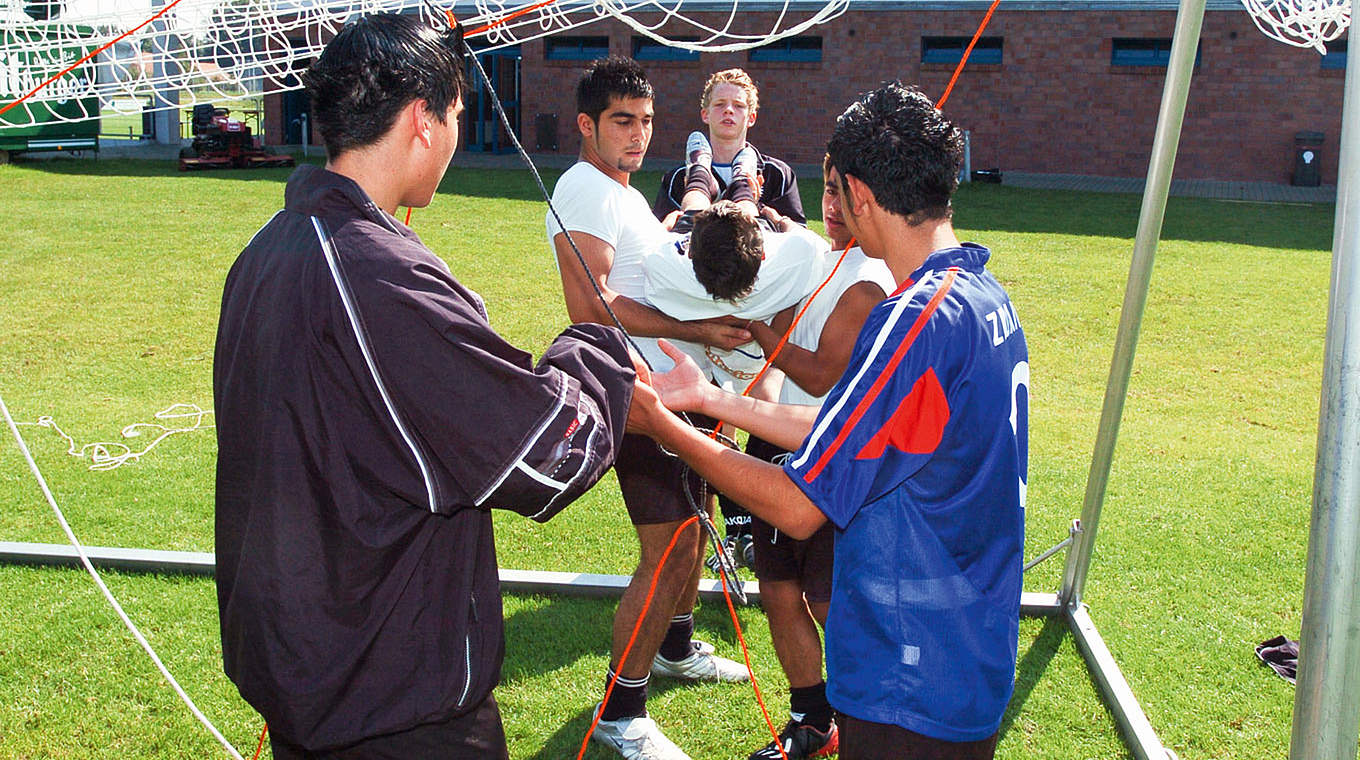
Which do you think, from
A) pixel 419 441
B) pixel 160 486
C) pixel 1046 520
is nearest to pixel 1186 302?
pixel 1046 520

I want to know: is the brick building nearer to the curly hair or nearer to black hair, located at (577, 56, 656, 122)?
the curly hair

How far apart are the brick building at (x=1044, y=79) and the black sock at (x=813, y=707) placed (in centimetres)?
2097

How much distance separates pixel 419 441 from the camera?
77.1 inches

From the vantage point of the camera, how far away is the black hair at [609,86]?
3938mm

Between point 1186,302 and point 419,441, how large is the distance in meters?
10.8

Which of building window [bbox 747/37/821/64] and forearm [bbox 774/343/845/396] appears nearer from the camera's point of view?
forearm [bbox 774/343/845/396]

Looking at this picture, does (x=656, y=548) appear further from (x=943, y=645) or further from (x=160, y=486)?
(x=160, y=486)

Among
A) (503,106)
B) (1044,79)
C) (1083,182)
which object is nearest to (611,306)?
(1083,182)

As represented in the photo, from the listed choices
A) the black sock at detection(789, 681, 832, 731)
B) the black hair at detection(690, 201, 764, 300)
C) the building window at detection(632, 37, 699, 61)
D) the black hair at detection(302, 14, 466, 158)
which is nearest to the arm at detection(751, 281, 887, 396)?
the black hair at detection(690, 201, 764, 300)

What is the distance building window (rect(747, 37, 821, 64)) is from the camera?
81.8ft

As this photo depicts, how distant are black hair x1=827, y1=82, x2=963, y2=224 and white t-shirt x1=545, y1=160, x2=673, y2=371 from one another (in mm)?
1518

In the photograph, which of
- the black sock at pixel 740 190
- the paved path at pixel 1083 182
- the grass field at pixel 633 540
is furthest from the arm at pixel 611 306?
the paved path at pixel 1083 182

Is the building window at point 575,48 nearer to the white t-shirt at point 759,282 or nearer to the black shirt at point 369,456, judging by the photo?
the white t-shirt at point 759,282

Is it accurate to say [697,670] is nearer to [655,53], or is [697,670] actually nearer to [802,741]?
[802,741]
